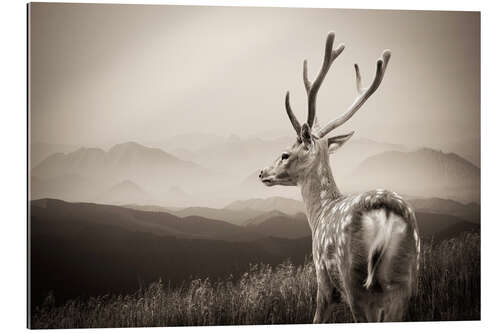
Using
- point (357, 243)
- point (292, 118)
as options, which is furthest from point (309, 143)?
point (357, 243)

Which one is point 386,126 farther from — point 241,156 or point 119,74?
point 119,74

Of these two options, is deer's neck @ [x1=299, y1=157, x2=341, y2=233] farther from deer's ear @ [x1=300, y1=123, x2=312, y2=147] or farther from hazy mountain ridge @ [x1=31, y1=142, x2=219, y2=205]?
hazy mountain ridge @ [x1=31, y1=142, x2=219, y2=205]

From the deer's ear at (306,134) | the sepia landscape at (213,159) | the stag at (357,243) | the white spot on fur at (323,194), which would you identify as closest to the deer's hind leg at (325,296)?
the stag at (357,243)

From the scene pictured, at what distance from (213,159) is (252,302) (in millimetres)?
1159

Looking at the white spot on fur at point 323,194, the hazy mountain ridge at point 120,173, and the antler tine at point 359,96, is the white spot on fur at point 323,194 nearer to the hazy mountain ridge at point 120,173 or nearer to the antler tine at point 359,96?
the antler tine at point 359,96

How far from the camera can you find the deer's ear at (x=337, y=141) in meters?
6.94

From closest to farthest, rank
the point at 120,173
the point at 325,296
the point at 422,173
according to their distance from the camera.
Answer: the point at 325,296 < the point at 120,173 < the point at 422,173

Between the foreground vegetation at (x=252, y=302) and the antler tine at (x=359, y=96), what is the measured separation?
1093 mm

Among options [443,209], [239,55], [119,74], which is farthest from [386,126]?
[119,74]

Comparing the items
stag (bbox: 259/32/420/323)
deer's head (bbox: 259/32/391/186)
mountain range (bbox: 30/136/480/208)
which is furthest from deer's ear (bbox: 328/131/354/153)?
mountain range (bbox: 30/136/480/208)

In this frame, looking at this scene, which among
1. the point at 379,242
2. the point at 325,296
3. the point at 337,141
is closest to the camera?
the point at 379,242

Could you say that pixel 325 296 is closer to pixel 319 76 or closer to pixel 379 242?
pixel 379 242

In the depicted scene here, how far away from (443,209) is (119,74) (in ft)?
9.39

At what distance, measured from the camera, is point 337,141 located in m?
6.96
